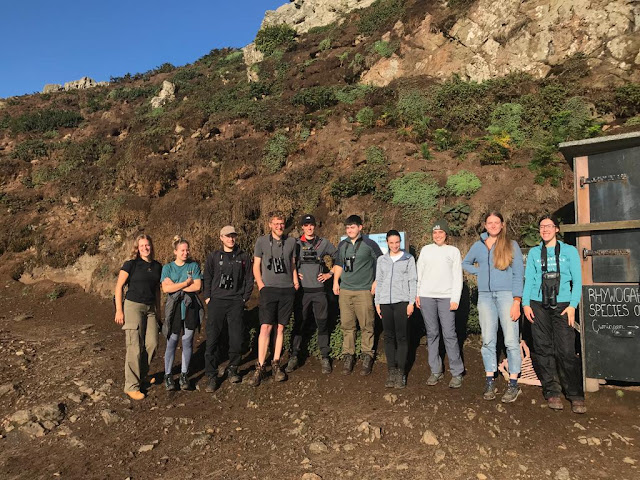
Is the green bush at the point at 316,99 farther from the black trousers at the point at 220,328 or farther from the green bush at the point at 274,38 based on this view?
the black trousers at the point at 220,328

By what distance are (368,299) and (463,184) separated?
16.8 feet

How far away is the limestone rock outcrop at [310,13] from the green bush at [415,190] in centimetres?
2276

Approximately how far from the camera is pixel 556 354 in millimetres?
4531

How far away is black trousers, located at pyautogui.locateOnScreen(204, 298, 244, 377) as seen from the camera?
5.37 metres

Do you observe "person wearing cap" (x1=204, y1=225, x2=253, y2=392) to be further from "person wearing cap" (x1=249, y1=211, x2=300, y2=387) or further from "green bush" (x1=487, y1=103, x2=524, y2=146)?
"green bush" (x1=487, y1=103, x2=524, y2=146)

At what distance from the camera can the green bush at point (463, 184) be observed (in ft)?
30.5

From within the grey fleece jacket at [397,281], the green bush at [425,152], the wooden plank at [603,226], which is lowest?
the grey fleece jacket at [397,281]

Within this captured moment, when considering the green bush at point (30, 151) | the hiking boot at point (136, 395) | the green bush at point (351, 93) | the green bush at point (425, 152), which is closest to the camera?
the hiking boot at point (136, 395)

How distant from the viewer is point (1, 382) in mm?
5816

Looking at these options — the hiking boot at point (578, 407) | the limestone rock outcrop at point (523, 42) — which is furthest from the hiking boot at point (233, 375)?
the limestone rock outcrop at point (523, 42)

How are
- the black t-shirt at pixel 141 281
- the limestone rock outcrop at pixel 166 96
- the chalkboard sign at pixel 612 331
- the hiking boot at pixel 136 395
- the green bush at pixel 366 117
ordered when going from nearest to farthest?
the chalkboard sign at pixel 612 331 < the hiking boot at pixel 136 395 < the black t-shirt at pixel 141 281 < the green bush at pixel 366 117 < the limestone rock outcrop at pixel 166 96

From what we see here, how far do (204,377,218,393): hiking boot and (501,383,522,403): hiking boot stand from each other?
11.2 ft

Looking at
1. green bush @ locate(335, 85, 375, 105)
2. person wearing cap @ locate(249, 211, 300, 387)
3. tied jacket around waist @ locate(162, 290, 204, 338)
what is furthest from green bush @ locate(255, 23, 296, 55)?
tied jacket around waist @ locate(162, 290, 204, 338)

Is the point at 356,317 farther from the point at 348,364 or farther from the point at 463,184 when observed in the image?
the point at 463,184
